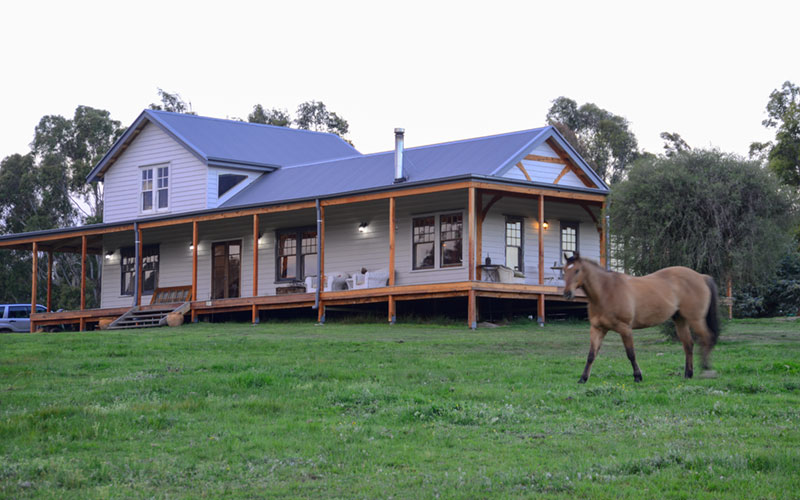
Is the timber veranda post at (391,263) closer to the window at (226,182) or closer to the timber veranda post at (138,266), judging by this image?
the window at (226,182)

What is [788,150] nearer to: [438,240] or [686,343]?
[438,240]

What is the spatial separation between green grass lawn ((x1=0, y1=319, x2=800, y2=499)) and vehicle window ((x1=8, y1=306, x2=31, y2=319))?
2133cm

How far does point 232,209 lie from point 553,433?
21.5 metres

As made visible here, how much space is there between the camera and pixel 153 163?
1379 inches

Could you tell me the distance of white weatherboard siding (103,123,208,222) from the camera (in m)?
33.4

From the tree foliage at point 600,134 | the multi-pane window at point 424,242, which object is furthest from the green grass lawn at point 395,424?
the tree foliage at point 600,134

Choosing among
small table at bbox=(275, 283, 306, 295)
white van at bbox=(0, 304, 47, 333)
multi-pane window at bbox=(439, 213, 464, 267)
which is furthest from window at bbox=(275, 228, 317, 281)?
white van at bbox=(0, 304, 47, 333)

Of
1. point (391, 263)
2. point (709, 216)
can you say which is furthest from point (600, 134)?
point (709, 216)

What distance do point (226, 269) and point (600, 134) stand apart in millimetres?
30726

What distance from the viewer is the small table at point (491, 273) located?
27.0 m

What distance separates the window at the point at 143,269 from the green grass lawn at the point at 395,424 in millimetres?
17922

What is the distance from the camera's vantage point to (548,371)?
14344 millimetres

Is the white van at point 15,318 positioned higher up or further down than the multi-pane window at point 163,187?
further down

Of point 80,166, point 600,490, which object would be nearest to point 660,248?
point 600,490
